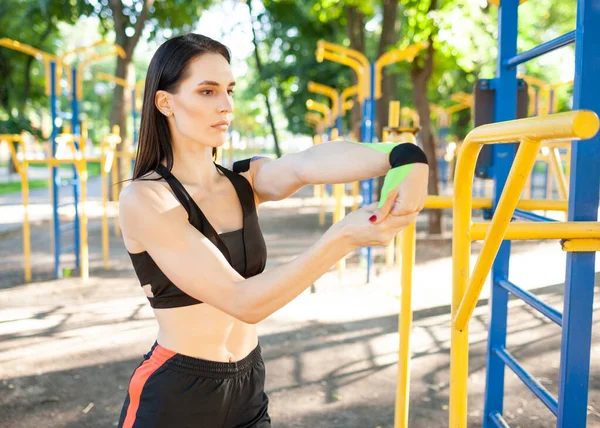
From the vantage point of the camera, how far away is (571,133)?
1125 mm

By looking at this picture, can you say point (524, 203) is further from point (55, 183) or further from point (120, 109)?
point (120, 109)

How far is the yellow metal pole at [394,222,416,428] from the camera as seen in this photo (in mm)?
2596

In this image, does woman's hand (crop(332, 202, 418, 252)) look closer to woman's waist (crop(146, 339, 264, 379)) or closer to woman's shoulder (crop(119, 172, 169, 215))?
woman's shoulder (crop(119, 172, 169, 215))

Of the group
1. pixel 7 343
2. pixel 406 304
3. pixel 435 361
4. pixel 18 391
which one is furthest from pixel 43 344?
pixel 406 304

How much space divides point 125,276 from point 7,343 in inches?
91.6

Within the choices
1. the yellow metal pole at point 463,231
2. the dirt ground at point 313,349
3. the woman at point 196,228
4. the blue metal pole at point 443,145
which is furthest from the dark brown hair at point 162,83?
the blue metal pole at point 443,145

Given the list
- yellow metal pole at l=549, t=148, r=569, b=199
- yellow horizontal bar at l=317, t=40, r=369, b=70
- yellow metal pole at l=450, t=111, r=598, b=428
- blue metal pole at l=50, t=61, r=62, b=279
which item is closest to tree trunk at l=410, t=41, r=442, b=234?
yellow horizontal bar at l=317, t=40, r=369, b=70

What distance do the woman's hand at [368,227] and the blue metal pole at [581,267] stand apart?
0.77m

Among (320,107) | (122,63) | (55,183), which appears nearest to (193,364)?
(55,183)

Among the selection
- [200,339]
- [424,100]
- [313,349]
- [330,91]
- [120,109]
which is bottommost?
[313,349]

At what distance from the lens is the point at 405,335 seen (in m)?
2.63

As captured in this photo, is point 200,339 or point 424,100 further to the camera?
point 424,100

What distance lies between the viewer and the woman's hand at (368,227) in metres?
1.22

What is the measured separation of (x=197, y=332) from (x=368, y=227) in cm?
72
